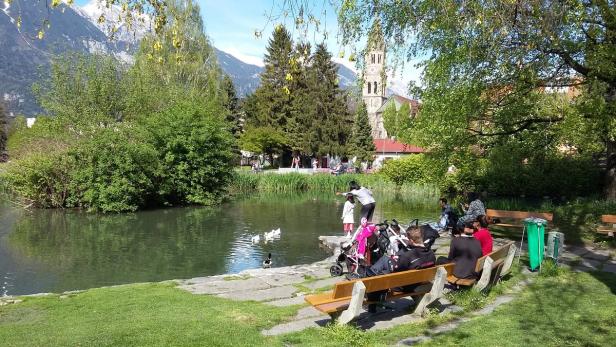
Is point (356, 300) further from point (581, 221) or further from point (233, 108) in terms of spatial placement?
point (233, 108)

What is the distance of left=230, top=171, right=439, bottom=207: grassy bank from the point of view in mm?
37166

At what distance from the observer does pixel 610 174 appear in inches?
623

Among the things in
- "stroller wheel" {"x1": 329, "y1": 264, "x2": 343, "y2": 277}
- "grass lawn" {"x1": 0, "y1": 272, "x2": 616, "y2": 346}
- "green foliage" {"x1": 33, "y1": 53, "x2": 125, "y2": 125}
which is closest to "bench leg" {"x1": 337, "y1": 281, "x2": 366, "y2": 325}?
"grass lawn" {"x1": 0, "y1": 272, "x2": 616, "y2": 346}

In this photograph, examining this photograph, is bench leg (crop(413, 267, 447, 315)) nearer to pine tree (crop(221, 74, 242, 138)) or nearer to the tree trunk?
the tree trunk

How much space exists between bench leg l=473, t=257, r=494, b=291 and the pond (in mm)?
7409

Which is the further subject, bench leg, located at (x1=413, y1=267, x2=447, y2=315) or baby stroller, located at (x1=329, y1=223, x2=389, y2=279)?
baby stroller, located at (x1=329, y1=223, x2=389, y2=279)

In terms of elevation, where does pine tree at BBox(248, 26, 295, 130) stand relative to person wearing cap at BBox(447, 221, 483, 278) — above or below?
above

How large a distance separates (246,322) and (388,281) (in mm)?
1833

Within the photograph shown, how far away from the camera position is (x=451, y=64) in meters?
14.5

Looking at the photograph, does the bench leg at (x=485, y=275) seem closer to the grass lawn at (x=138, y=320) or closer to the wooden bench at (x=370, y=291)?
the wooden bench at (x=370, y=291)

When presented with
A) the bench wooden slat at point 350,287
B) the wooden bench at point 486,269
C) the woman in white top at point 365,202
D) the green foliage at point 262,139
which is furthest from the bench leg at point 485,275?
the green foliage at point 262,139

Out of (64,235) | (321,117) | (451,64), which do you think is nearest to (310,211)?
(64,235)

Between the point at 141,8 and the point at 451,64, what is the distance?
1107 cm

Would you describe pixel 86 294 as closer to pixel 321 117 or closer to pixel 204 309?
pixel 204 309
